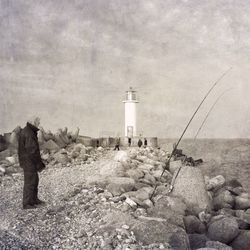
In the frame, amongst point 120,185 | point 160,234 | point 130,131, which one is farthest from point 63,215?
point 130,131

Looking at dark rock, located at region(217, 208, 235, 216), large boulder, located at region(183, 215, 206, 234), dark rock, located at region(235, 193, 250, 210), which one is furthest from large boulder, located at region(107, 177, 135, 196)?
dark rock, located at region(235, 193, 250, 210)

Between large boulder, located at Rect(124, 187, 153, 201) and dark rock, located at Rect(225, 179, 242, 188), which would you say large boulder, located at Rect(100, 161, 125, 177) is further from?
dark rock, located at Rect(225, 179, 242, 188)

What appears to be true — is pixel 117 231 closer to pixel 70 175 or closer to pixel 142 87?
pixel 70 175

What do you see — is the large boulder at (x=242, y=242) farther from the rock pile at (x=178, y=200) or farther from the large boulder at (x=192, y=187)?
the large boulder at (x=192, y=187)

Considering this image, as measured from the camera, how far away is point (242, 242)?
155 inches

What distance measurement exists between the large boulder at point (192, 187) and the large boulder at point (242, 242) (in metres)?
0.42

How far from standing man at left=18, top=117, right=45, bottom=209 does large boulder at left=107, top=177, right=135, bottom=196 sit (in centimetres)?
70

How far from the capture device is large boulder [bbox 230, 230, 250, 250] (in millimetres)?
3920

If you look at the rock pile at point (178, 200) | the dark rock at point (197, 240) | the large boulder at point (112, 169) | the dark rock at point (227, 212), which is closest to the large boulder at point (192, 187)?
the rock pile at point (178, 200)

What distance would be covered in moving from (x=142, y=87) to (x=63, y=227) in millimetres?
1531

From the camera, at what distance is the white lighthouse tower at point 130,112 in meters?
4.11

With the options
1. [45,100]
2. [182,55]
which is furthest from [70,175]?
[182,55]

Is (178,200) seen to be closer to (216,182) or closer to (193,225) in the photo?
(193,225)

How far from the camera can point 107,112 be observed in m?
4.30
